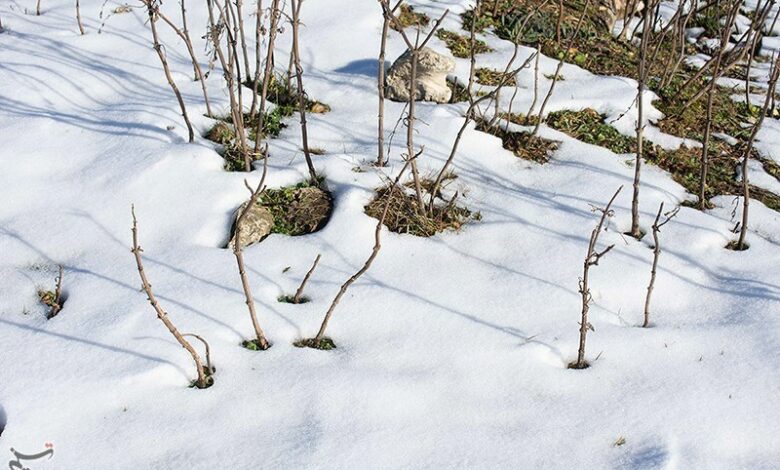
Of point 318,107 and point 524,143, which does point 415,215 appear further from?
point 318,107

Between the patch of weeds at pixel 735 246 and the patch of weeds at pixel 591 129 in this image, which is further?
the patch of weeds at pixel 591 129

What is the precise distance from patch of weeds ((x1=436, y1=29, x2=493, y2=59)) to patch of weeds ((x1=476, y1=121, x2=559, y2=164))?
51.3 inches

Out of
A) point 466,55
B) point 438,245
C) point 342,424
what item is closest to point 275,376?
point 342,424

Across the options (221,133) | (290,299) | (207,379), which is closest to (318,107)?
(221,133)

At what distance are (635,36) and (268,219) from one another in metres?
4.17

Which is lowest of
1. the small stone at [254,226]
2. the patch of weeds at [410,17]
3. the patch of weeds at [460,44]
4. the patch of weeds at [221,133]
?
the small stone at [254,226]

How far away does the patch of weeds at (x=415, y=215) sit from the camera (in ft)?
13.0

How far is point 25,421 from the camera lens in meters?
2.80

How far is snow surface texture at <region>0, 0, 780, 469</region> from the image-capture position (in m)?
2.78

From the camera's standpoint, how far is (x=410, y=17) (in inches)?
252

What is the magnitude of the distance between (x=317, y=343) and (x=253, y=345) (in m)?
0.28

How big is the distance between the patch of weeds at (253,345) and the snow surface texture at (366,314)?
5 centimetres

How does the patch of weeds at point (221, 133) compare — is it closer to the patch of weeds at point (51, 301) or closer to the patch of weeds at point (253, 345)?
the patch of weeds at point (51, 301)

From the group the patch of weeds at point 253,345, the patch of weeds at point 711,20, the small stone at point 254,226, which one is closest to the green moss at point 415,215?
the small stone at point 254,226
